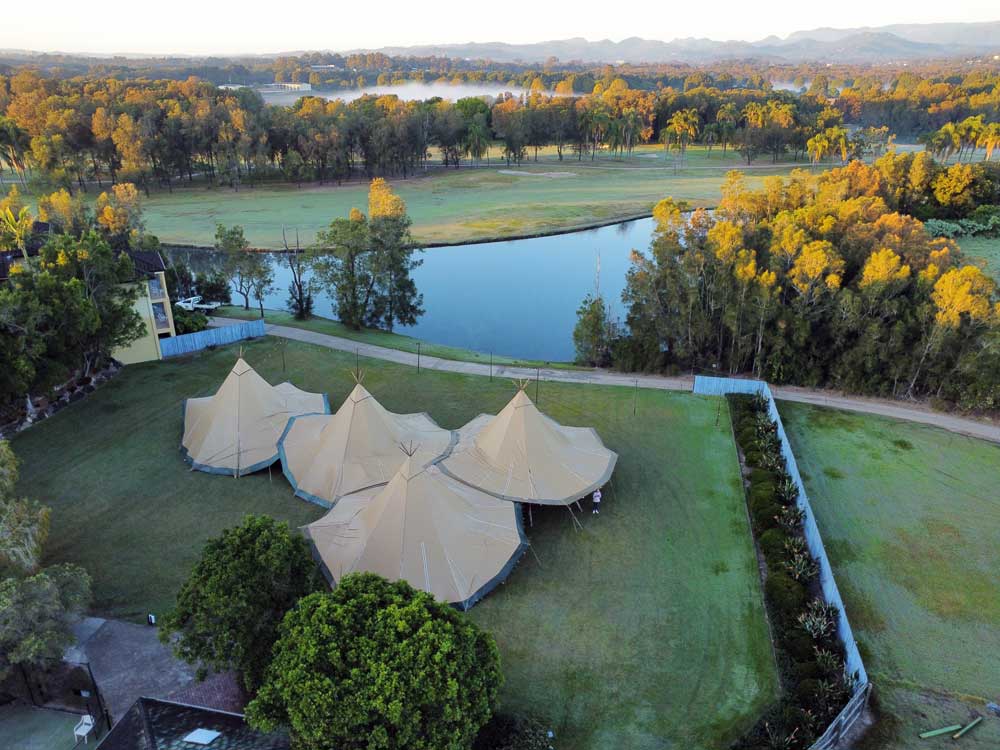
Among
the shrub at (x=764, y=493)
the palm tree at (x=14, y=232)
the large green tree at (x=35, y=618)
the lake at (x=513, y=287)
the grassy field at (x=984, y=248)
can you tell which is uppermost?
the palm tree at (x=14, y=232)

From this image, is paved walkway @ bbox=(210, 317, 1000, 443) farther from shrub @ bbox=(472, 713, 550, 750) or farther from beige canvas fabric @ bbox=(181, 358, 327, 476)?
shrub @ bbox=(472, 713, 550, 750)

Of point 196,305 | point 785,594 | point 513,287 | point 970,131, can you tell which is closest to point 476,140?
point 513,287

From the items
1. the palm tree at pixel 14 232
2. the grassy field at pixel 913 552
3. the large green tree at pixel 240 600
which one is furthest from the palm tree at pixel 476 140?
the large green tree at pixel 240 600

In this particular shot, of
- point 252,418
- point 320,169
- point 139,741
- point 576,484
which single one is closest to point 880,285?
point 576,484

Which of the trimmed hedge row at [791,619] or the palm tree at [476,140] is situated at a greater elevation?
the palm tree at [476,140]

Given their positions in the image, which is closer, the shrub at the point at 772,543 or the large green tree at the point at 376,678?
the large green tree at the point at 376,678

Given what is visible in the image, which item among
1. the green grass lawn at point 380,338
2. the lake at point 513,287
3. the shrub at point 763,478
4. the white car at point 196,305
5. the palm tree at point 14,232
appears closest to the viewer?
the shrub at point 763,478

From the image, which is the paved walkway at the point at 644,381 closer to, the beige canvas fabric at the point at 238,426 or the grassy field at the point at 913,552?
the grassy field at the point at 913,552
